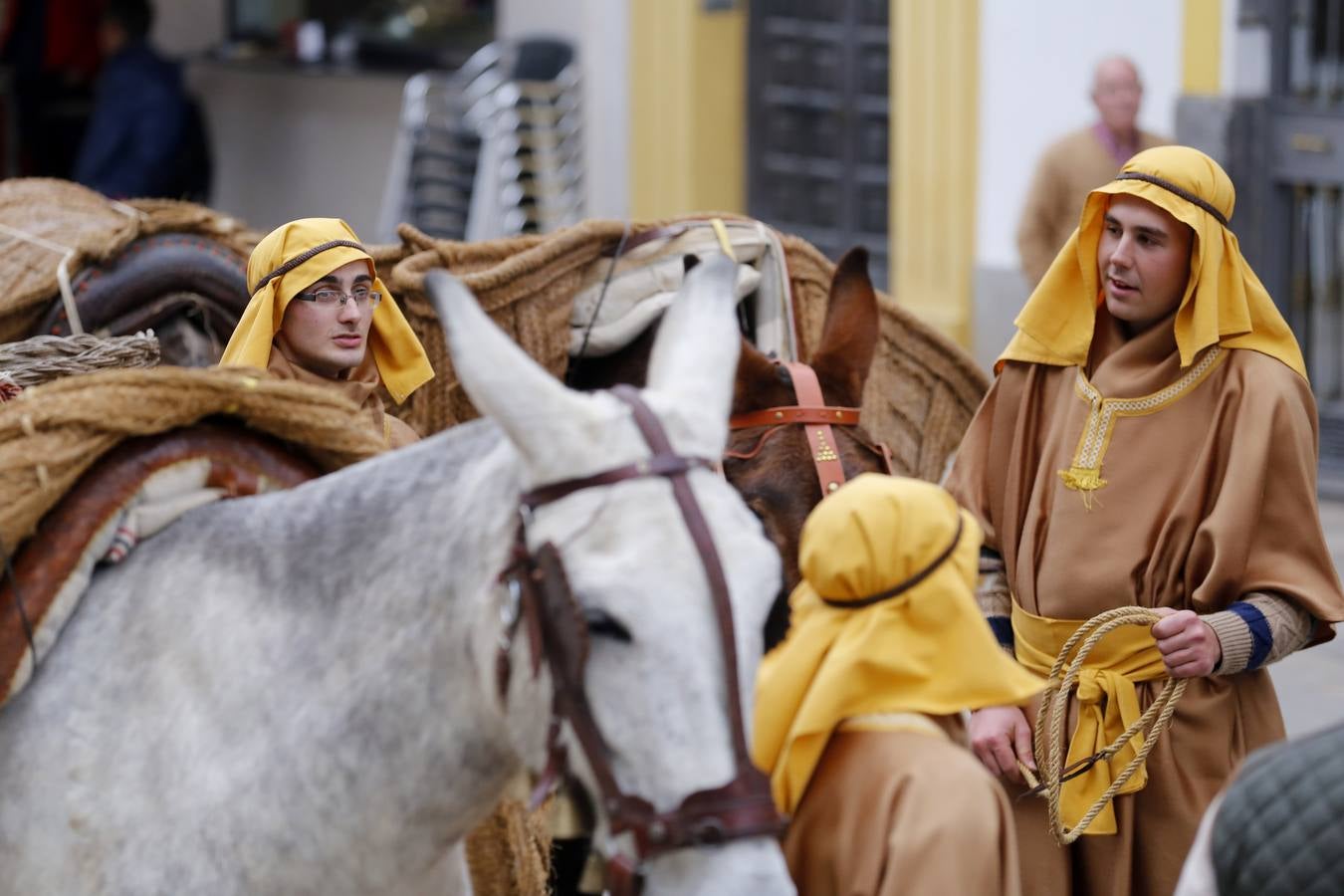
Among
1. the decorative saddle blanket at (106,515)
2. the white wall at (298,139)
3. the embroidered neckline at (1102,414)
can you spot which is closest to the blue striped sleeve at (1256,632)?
the embroidered neckline at (1102,414)

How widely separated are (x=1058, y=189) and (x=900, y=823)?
6.13 meters

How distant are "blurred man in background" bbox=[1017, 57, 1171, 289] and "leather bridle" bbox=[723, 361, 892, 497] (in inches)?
188

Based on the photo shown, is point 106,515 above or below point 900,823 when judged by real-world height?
above

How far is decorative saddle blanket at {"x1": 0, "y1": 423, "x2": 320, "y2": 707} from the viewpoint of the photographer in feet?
8.71

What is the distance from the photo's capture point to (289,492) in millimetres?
2680

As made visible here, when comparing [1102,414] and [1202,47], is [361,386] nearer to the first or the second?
[1102,414]

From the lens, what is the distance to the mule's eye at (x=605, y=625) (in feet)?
7.23

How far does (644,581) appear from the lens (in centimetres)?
220

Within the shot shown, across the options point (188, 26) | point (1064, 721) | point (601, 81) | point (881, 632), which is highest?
point (188, 26)

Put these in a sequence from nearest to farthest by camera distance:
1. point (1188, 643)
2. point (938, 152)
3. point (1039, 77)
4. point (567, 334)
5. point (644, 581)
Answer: point (644, 581) < point (1188, 643) < point (567, 334) < point (1039, 77) < point (938, 152)

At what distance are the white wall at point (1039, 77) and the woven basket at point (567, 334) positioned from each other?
173 inches

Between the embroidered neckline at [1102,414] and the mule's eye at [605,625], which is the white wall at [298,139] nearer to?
the embroidered neckline at [1102,414]

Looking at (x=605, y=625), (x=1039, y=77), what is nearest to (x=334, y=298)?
(x=605, y=625)

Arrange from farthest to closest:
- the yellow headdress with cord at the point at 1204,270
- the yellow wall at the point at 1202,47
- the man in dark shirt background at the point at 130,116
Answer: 1. the man in dark shirt background at the point at 130,116
2. the yellow wall at the point at 1202,47
3. the yellow headdress with cord at the point at 1204,270
